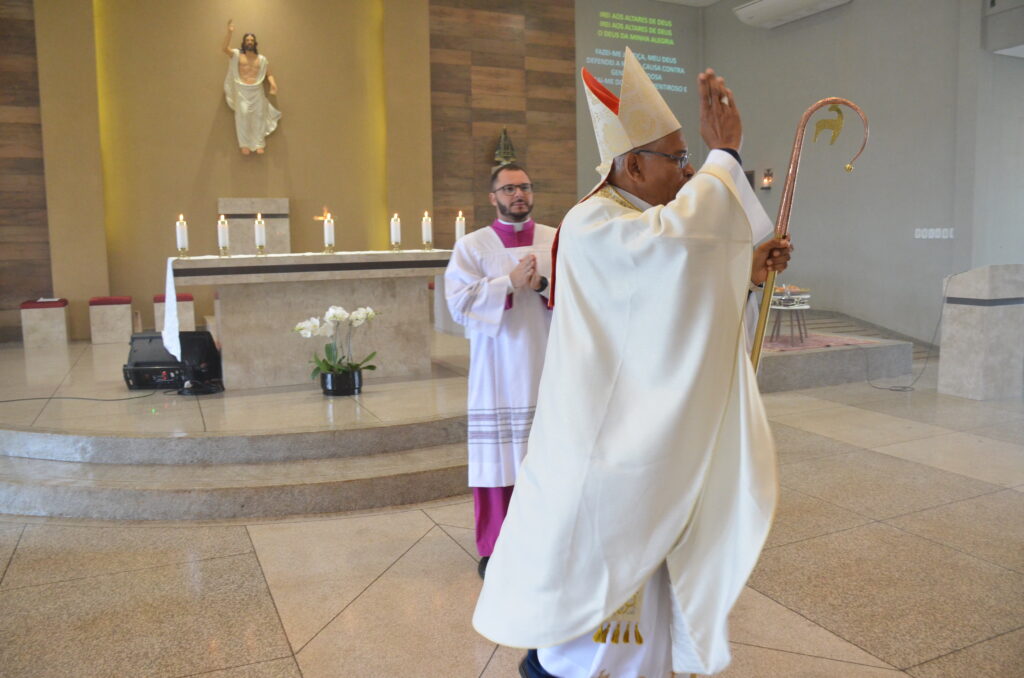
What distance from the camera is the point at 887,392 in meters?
7.27

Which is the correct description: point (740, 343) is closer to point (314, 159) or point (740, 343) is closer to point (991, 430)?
point (991, 430)

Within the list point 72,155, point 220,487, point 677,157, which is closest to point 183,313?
point 72,155

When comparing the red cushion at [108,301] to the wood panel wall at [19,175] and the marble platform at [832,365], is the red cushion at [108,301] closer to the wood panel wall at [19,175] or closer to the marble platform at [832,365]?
the wood panel wall at [19,175]

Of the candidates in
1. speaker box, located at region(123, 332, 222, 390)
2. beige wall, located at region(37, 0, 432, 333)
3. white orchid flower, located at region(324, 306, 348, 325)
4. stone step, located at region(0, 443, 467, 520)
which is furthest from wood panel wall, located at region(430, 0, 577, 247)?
stone step, located at region(0, 443, 467, 520)

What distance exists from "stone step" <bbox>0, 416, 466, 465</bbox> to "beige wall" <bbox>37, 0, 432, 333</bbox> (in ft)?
18.6

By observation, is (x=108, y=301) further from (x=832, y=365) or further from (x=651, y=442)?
(x=651, y=442)

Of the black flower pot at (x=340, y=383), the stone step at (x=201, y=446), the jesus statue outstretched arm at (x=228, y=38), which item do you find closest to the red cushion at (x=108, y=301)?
the jesus statue outstretched arm at (x=228, y=38)

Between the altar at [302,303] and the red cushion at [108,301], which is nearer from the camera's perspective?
the altar at [302,303]

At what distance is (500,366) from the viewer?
11.2 ft

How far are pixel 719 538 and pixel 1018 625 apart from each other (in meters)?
1.89

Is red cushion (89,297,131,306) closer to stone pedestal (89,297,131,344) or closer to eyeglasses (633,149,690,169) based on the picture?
stone pedestal (89,297,131,344)

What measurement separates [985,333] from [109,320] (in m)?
9.03

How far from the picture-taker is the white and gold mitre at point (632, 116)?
185 centimetres

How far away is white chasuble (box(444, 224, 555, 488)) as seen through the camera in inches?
131
